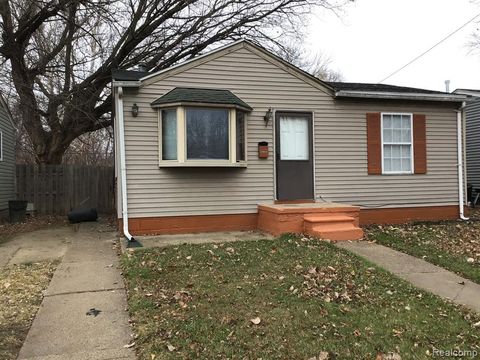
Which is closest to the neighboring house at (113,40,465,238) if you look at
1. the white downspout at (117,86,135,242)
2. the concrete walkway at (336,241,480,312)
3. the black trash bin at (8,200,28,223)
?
the white downspout at (117,86,135,242)

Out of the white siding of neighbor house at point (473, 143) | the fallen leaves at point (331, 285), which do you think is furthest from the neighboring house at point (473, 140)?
the fallen leaves at point (331, 285)

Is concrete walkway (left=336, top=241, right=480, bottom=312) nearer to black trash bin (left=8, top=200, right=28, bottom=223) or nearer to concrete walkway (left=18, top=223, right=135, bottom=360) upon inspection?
concrete walkway (left=18, top=223, right=135, bottom=360)

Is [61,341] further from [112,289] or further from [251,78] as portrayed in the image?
[251,78]

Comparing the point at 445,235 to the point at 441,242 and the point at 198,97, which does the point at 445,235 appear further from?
the point at 198,97

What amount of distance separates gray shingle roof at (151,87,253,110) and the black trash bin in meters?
6.91

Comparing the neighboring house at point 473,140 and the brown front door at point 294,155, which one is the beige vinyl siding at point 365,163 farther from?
the neighboring house at point 473,140

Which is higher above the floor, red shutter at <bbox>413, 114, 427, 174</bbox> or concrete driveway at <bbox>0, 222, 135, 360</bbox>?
red shutter at <bbox>413, 114, 427, 174</bbox>

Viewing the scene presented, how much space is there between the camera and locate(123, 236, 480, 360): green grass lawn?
385 cm

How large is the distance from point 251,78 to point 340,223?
12.2 ft

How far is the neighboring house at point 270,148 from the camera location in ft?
29.2

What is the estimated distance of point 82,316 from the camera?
464 centimetres

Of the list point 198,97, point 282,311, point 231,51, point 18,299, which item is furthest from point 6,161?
point 282,311

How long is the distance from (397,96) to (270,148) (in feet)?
11.1

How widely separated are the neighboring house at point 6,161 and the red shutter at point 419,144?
1205 cm
